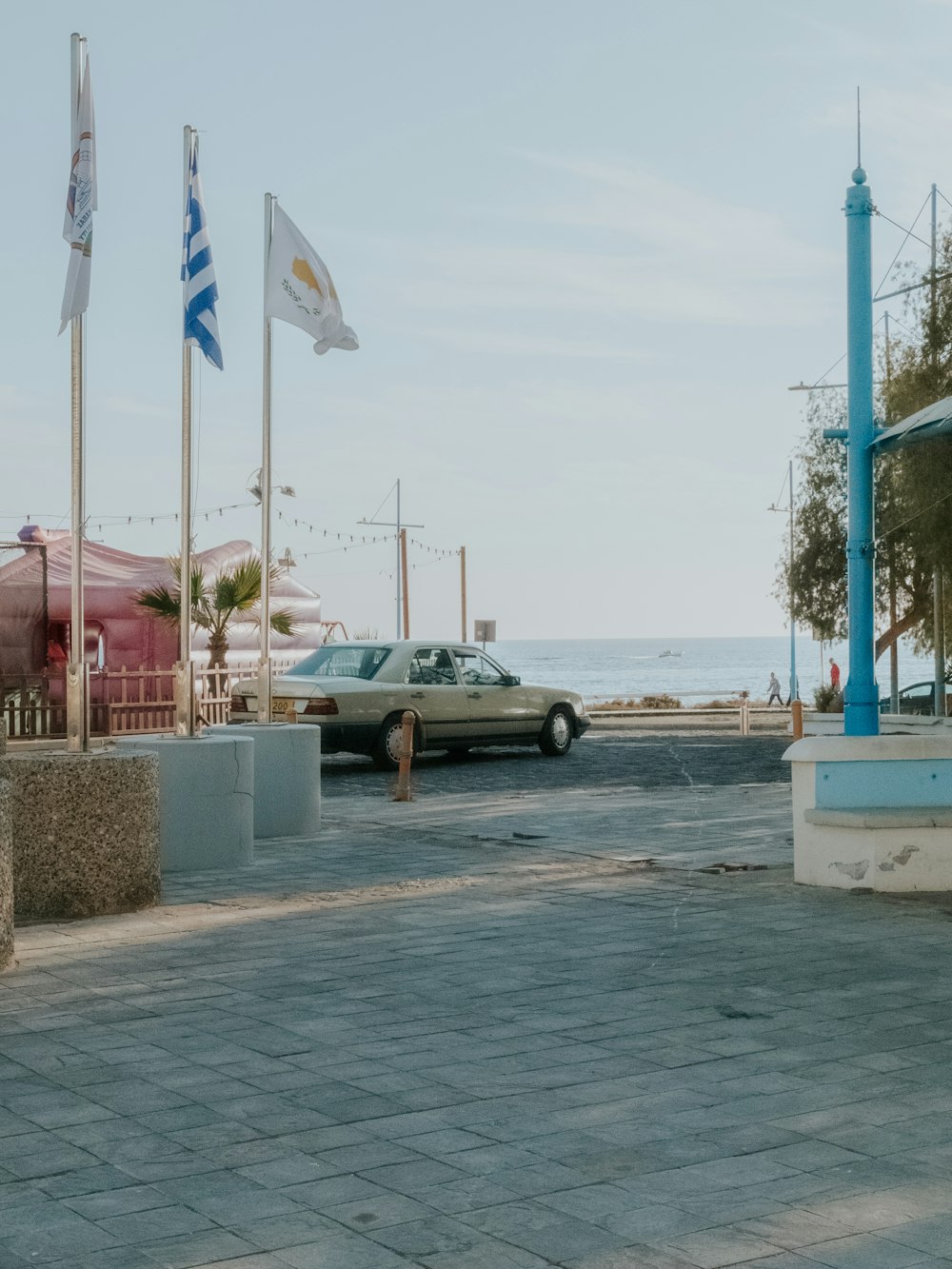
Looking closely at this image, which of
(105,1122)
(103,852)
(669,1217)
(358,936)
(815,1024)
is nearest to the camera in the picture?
(669,1217)

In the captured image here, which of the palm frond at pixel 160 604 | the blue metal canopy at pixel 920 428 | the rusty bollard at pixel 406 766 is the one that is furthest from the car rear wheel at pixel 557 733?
the blue metal canopy at pixel 920 428

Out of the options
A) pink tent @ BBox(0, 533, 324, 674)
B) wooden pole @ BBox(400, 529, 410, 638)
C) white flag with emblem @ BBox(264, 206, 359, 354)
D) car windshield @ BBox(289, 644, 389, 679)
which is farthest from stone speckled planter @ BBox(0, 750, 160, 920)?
wooden pole @ BBox(400, 529, 410, 638)

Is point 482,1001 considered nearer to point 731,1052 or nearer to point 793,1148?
point 731,1052

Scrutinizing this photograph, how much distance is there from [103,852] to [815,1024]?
4.08 meters

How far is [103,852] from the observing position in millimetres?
8078

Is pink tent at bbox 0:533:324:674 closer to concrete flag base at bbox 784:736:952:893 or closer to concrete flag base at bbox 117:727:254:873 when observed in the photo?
concrete flag base at bbox 117:727:254:873

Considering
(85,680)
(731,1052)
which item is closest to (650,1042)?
(731,1052)

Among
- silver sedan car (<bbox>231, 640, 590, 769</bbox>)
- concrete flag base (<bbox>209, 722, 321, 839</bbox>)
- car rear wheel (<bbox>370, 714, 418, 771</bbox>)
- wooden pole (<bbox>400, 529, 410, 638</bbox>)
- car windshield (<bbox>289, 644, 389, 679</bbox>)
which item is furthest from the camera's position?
wooden pole (<bbox>400, 529, 410, 638</bbox>)

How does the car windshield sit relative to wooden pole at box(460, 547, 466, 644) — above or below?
below

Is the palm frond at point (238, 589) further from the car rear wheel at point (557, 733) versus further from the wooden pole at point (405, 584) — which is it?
the wooden pole at point (405, 584)

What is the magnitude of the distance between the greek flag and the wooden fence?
1110 cm

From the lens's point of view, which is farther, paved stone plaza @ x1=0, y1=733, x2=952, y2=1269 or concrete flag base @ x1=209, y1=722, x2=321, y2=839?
concrete flag base @ x1=209, y1=722, x2=321, y2=839

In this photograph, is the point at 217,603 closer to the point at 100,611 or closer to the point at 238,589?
the point at 238,589

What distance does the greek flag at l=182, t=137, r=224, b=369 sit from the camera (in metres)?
11.0
